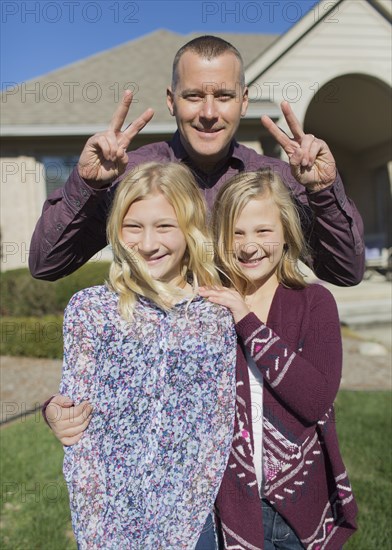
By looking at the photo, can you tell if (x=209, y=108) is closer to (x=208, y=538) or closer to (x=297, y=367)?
(x=297, y=367)

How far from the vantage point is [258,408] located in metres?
1.99

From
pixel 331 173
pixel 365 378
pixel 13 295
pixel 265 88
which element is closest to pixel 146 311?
pixel 331 173

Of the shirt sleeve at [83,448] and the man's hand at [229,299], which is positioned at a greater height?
the man's hand at [229,299]

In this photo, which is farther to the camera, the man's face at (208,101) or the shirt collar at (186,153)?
the shirt collar at (186,153)

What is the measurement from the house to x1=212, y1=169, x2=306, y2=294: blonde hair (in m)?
8.46

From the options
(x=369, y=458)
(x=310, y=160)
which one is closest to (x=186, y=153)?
(x=310, y=160)

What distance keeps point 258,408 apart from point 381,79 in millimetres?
10699

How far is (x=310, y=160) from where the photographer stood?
195 centimetres

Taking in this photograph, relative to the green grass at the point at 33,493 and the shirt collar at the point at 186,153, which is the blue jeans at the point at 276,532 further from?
the green grass at the point at 33,493

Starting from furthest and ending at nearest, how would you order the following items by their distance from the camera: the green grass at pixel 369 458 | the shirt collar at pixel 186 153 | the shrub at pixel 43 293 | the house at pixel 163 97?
the house at pixel 163 97
the shrub at pixel 43 293
the green grass at pixel 369 458
the shirt collar at pixel 186 153

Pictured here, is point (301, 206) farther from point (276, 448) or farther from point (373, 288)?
point (373, 288)

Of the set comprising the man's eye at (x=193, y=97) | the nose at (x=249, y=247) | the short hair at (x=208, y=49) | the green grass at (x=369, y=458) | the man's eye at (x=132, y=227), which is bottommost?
the green grass at (x=369, y=458)

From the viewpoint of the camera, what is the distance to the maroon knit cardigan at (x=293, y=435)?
1.88 meters

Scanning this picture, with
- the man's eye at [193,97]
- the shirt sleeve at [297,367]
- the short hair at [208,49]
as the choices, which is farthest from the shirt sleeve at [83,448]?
the short hair at [208,49]
